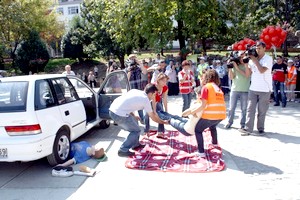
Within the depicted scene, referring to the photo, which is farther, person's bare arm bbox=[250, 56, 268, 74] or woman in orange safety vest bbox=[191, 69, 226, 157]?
person's bare arm bbox=[250, 56, 268, 74]

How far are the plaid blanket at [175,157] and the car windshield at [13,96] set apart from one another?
204cm

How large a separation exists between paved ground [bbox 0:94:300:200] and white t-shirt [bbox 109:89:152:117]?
2.91ft

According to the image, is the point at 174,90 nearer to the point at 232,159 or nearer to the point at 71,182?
the point at 232,159

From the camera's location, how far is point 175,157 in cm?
576

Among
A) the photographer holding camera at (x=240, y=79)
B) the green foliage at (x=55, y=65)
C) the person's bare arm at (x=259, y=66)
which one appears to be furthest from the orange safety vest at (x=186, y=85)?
A: the green foliage at (x=55, y=65)

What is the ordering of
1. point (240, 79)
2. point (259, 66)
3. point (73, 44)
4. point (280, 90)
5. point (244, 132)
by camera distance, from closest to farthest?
1. point (259, 66)
2. point (244, 132)
3. point (240, 79)
4. point (280, 90)
5. point (73, 44)

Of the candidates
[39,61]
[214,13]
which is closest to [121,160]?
[214,13]

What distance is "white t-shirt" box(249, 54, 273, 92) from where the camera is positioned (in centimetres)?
671

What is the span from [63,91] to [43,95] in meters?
0.77

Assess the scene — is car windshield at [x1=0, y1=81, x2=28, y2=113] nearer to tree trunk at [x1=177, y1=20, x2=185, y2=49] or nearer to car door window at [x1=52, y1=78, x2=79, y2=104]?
car door window at [x1=52, y1=78, x2=79, y2=104]

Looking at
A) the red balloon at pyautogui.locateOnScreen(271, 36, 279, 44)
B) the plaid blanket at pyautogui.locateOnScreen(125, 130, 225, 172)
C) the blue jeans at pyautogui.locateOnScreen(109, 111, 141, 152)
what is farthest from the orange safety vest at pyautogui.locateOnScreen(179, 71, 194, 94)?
the red balloon at pyautogui.locateOnScreen(271, 36, 279, 44)

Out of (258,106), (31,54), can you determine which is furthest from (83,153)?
(31,54)

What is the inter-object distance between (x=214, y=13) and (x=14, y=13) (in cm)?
1767

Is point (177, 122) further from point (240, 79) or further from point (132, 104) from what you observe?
point (240, 79)
